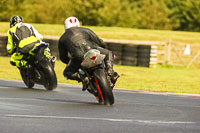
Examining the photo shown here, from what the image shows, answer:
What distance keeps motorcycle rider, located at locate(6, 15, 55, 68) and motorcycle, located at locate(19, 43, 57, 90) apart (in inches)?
5.2

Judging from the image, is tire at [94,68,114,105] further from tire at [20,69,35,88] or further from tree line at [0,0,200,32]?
tree line at [0,0,200,32]

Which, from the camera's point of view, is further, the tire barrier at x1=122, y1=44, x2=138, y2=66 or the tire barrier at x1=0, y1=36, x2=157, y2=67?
the tire barrier at x1=122, y1=44, x2=138, y2=66

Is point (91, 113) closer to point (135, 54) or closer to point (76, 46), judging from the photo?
point (76, 46)

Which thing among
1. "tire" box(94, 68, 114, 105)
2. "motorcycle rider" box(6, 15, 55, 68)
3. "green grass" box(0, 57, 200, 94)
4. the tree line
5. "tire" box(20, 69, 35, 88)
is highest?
"tire" box(94, 68, 114, 105)

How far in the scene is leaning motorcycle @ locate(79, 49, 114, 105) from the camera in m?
10.2

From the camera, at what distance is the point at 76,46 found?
1095 cm

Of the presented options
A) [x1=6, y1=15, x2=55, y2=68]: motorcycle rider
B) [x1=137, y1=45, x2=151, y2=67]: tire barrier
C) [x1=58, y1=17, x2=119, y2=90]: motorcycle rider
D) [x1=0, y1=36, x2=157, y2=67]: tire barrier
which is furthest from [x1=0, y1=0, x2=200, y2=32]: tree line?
[x1=58, y1=17, x2=119, y2=90]: motorcycle rider

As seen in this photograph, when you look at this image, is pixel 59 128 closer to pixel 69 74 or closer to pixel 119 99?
pixel 69 74

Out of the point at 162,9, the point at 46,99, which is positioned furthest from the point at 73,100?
the point at 162,9

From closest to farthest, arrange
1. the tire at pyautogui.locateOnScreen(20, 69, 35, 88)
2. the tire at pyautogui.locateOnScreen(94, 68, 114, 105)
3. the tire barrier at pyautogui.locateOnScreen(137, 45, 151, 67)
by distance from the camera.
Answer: the tire at pyautogui.locateOnScreen(94, 68, 114, 105) < the tire at pyautogui.locateOnScreen(20, 69, 35, 88) < the tire barrier at pyautogui.locateOnScreen(137, 45, 151, 67)

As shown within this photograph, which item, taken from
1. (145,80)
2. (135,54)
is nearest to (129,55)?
(135,54)

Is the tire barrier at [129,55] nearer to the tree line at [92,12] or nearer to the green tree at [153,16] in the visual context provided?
the tree line at [92,12]

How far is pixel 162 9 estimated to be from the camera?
287 feet

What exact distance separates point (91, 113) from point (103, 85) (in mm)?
874
